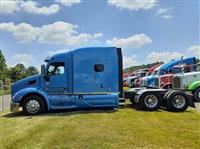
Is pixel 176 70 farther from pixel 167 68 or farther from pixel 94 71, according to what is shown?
pixel 94 71

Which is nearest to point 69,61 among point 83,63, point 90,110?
point 83,63

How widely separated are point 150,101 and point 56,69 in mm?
4450

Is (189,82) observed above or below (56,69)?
below

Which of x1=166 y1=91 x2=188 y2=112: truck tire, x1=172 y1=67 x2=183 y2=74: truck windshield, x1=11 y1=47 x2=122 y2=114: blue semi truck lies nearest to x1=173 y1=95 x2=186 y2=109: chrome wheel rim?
x1=166 y1=91 x2=188 y2=112: truck tire

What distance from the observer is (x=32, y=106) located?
13.7 m

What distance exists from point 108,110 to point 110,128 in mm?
4594

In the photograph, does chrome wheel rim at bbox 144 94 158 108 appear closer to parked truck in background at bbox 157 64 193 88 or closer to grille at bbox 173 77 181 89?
grille at bbox 173 77 181 89

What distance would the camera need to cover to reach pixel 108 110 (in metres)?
13.9

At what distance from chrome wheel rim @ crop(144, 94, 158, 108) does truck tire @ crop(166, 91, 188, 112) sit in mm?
534

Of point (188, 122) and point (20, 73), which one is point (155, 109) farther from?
point (20, 73)

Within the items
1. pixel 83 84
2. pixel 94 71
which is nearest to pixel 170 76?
pixel 94 71

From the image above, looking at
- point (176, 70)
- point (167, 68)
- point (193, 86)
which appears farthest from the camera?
point (167, 68)

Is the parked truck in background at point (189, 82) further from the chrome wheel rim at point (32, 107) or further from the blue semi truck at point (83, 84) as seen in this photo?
the chrome wheel rim at point (32, 107)

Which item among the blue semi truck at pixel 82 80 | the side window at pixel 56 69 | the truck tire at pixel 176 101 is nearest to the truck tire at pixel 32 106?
the blue semi truck at pixel 82 80
